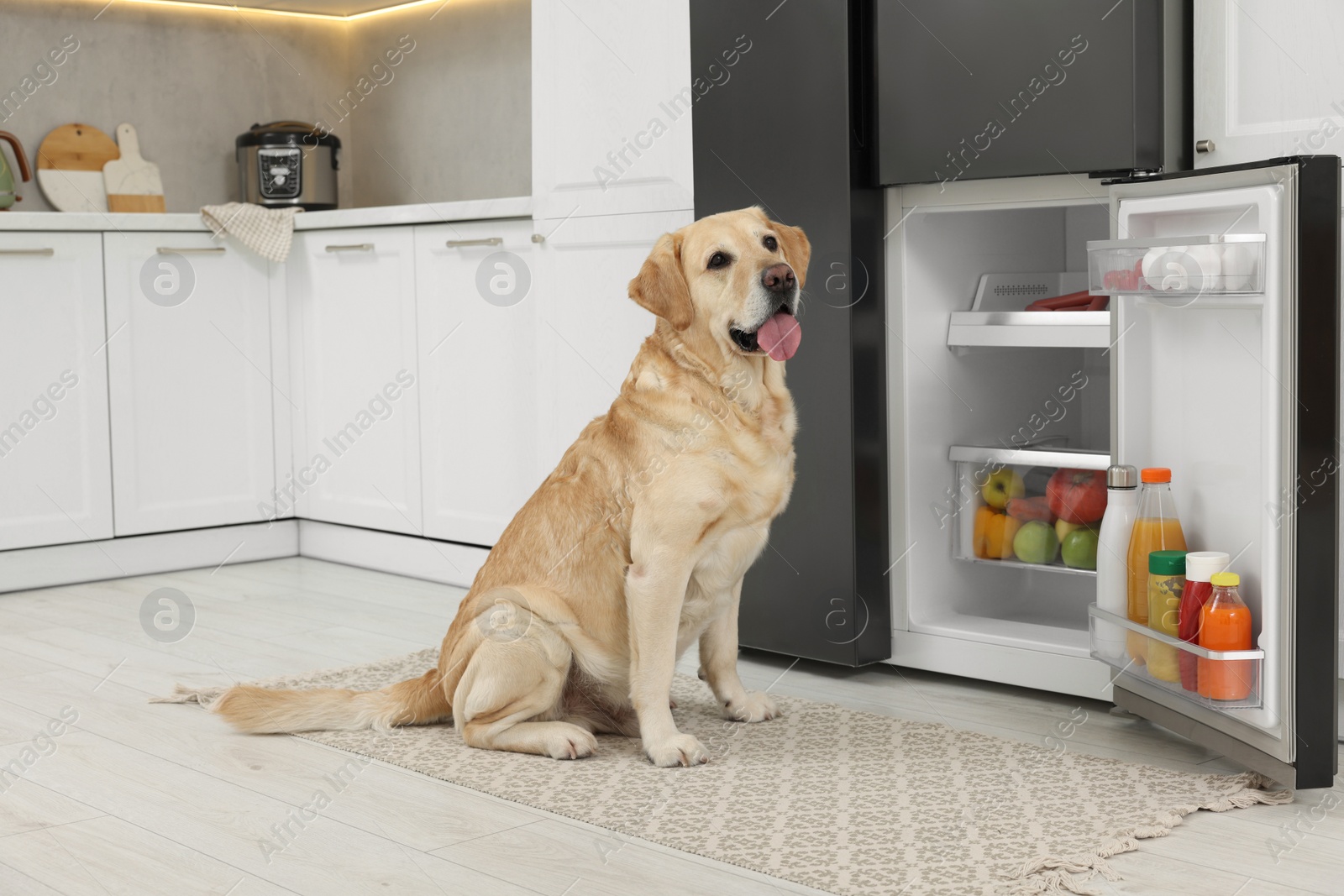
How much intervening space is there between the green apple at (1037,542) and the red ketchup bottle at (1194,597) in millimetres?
685

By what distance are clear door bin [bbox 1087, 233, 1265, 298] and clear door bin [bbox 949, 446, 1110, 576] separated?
526 mm

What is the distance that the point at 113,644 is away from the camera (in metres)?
3.57

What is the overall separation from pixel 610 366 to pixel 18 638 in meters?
1.77

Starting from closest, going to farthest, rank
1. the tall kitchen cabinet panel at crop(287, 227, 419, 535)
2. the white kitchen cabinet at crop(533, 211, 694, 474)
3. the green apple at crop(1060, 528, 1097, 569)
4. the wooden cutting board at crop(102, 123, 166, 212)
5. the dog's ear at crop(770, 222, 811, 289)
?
the dog's ear at crop(770, 222, 811, 289)
the green apple at crop(1060, 528, 1097, 569)
the white kitchen cabinet at crop(533, 211, 694, 474)
the tall kitchen cabinet panel at crop(287, 227, 419, 535)
the wooden cutting board at crop(102, 123, 166, 212)

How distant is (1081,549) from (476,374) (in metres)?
1.99

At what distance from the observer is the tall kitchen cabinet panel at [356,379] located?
4.43 meters

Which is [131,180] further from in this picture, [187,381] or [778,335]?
[778,335]

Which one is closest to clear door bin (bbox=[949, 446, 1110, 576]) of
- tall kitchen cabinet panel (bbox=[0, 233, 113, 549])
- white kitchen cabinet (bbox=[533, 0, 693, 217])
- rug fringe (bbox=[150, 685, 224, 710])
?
white kitchen cabinet (bbox=[533, 0, 693, 217])

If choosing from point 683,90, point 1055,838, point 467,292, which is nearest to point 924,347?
point 683,90

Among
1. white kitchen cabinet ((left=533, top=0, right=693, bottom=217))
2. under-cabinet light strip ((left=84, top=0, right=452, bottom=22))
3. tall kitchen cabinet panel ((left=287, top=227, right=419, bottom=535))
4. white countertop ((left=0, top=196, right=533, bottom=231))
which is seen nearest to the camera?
white kitchen cabinet ((left=533, top=0, right=693, bottom=217))

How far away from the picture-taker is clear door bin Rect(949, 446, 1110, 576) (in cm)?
304

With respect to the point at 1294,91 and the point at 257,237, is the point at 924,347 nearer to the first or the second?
the point at 1294,91

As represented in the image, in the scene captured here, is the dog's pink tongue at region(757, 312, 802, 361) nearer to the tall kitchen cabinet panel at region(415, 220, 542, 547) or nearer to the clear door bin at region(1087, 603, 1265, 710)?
the clear door bin at region(1087, 603, 1265, 710)

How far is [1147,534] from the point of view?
253 cm
